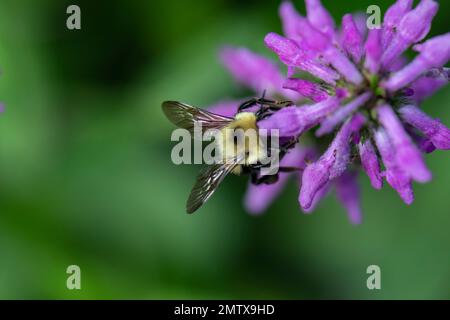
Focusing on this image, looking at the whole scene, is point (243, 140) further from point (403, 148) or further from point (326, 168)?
point (403, 148)

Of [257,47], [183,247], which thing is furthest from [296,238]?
[257,47]

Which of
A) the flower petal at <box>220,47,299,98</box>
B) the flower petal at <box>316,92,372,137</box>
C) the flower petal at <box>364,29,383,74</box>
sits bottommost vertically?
the flower petal at <box>316,92,372,137</box>

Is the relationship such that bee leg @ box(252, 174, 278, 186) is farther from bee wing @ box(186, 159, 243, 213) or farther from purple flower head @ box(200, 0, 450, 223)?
purple flower head @ box(200, 0, 450, 223)

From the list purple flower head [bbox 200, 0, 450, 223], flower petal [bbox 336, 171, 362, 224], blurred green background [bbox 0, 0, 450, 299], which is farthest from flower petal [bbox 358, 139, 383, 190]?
blurred green background [bbox 0, 0, 450, 299]

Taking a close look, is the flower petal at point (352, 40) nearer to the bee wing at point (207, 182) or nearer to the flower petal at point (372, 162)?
the flower petal at point (372, 162)

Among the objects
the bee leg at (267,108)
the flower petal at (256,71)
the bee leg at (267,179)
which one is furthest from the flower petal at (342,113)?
the flower petal at (256,71)

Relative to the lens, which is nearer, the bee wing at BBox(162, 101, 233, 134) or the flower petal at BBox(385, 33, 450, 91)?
the flower petal at BBox(385, 33, 450, 91)

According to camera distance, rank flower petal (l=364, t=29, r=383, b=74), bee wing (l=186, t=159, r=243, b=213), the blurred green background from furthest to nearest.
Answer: the blurred green background → bee wing (l=186, t=159, r=243, b=213) → flower petal (l=364, t=29, r=383, b=74)
